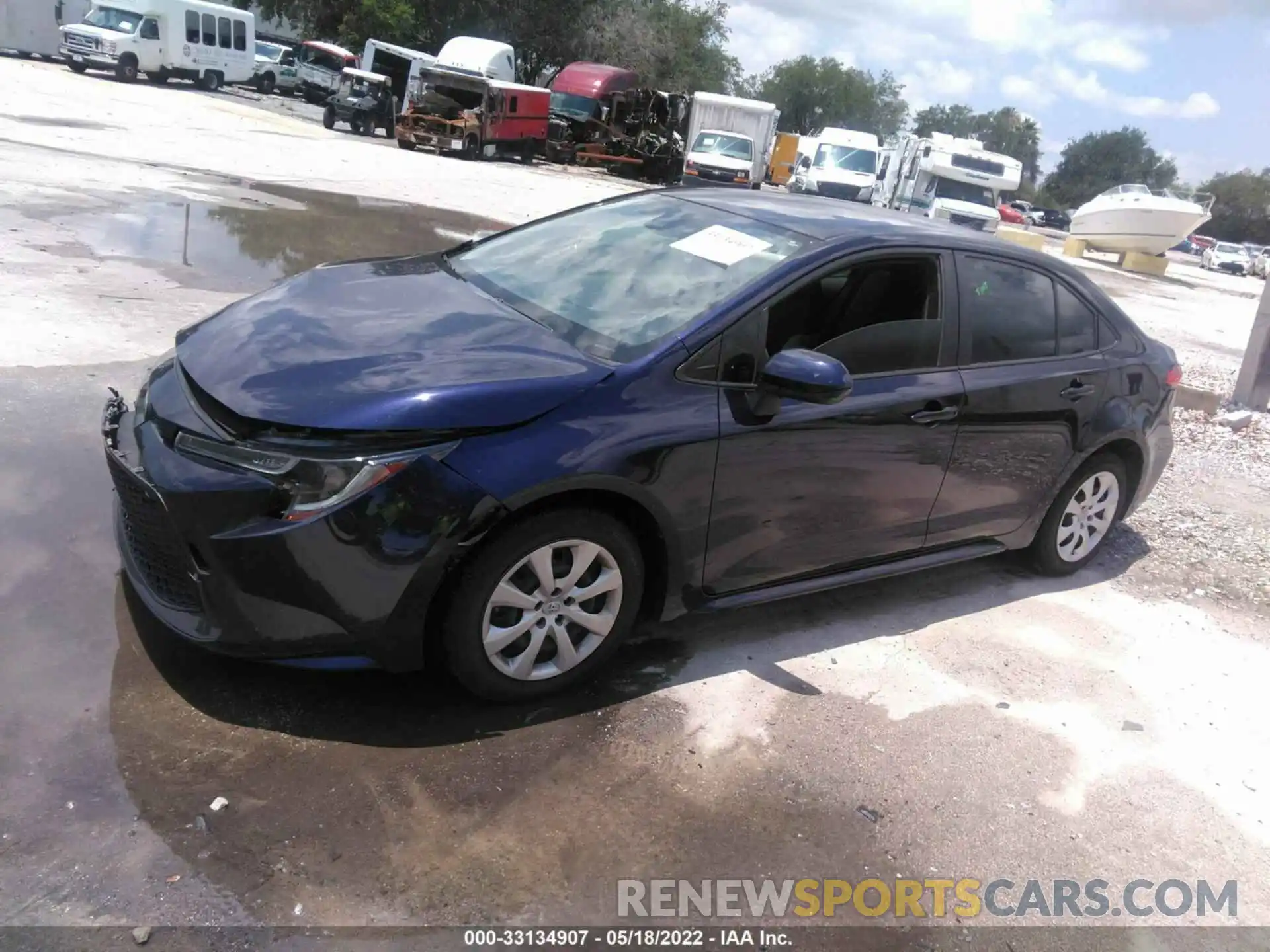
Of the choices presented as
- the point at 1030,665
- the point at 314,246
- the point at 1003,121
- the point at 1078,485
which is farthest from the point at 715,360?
the point at 1003,121

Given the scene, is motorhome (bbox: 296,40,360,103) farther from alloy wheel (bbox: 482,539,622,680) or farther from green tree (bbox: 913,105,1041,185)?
green tree (bbox: 913,105,1041,185)

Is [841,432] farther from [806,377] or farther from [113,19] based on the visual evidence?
[113,19]

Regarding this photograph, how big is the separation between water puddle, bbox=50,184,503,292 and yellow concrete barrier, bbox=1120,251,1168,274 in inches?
997

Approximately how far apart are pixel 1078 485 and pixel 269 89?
39800 millimetres

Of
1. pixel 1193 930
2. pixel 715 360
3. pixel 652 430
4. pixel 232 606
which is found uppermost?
pixel 715 360

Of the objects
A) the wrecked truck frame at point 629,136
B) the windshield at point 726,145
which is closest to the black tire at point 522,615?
the windshield at point 726,145

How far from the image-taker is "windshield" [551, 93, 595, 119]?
3356cm

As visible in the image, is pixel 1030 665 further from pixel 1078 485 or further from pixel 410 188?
pixel 410 188

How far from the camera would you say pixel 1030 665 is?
426 centimetres

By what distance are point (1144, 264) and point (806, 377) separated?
3330 centimetres

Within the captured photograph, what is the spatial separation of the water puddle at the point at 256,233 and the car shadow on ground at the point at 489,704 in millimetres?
5344

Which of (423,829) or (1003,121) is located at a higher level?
(1003,121)

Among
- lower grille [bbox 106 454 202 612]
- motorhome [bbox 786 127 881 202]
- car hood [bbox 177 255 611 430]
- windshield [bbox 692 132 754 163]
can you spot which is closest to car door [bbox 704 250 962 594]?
car hood [bbox 177 255 611 430]

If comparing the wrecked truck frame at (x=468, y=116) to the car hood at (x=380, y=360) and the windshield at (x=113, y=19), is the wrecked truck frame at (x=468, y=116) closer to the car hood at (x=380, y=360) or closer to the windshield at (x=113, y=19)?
the windshield at (x=113, y=19)
